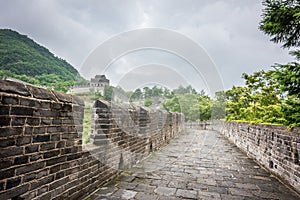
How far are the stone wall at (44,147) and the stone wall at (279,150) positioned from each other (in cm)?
346

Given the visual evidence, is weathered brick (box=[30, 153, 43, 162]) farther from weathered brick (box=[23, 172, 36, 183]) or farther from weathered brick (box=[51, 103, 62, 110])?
weathered brick (box=[51, 103, 62, 110])

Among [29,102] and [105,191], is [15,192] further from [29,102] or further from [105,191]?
[105,191]

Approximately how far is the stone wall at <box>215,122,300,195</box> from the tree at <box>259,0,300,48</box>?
2145mm

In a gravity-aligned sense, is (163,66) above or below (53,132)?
above

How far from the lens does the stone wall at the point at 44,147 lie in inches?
62.0

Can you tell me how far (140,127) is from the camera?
5078mm

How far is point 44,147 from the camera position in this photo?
6.46 feet

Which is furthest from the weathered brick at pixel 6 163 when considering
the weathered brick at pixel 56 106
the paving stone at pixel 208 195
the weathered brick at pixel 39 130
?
the paving stone at pixel 208 195

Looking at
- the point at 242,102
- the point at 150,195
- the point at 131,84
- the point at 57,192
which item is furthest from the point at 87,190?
the point at 242,102

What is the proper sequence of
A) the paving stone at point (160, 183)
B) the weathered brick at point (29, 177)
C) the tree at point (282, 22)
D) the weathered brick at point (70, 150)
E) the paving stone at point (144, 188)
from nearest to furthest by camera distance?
the weathered brick at point (29, 177) → the weathered brick at point (70, 150) → the paving stone at point (144, 188) → the paving stone at point (160, 183) → the tree at point (282, 22)

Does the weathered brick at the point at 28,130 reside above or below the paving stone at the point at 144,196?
above

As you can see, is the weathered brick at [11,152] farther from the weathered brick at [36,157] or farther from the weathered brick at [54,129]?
the weathered brick at [54,129]

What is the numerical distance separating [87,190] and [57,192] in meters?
0.64

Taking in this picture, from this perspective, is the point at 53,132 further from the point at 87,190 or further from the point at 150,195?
the point at 150,195
